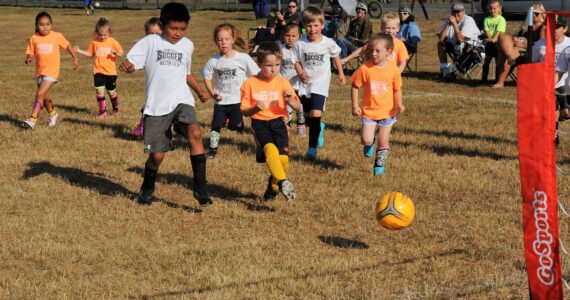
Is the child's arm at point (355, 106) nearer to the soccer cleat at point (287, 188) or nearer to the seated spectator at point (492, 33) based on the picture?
the soccer cleat at point (287, 188)

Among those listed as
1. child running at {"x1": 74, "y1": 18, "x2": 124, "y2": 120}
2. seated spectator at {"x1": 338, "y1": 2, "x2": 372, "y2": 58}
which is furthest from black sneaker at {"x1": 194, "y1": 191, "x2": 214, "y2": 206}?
seated spectator at {"x1": 338, "y1": 2, "x2": 372, "y2": 58}

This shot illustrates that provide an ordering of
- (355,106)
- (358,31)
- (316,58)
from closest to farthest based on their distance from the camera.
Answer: (355,106)
(316,58)
(358,31)

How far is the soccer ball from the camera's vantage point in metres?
7.85

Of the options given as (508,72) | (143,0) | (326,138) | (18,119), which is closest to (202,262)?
(326,138)

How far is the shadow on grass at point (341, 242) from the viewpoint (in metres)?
7.84

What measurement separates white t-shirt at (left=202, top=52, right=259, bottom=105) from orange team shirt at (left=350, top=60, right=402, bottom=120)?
1932 millimetres

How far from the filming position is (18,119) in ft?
52.5

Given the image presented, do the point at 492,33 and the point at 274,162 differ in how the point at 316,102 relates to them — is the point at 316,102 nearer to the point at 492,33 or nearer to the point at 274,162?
the point at 274,162

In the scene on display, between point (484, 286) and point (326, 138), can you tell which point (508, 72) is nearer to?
point (326, 138)

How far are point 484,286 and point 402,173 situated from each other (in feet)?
14.9

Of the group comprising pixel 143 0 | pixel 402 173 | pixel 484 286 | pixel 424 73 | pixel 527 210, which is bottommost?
pixel 143 0

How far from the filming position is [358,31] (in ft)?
79.2

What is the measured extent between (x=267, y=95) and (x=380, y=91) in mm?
1660

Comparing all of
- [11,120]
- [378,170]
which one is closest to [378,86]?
[378,170]
